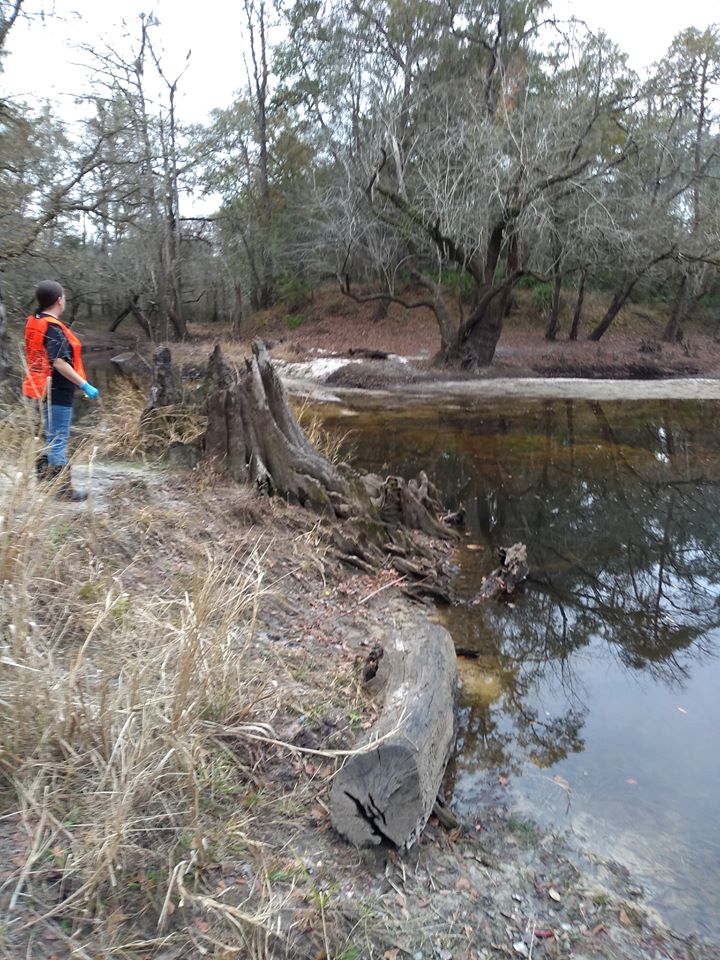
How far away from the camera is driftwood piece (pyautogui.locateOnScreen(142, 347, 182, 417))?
30.8 feet

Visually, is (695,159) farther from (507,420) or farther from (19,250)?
(19,250)

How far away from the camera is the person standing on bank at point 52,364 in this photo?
225 inches

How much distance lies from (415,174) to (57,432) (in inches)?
839

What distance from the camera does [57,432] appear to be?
19.8 feet

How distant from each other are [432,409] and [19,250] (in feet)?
34.4

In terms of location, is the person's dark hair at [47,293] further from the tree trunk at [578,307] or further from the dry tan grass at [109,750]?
the tree trunk at [578,307]

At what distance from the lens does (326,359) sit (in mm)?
26594

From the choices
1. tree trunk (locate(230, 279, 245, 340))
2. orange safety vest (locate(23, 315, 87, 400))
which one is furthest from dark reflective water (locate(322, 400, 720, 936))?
tree trunk (locate(230, 279, 245, 340))

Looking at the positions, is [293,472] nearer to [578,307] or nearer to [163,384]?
[163,384]

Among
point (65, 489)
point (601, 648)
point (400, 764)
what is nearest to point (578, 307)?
point (601, 648)

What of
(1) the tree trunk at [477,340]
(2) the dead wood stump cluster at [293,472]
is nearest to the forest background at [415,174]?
(1) the tree trunk at [477,340]

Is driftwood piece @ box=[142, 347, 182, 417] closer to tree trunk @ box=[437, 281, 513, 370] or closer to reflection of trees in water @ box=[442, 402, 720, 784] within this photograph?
reflection of trees in water @ box=[442, 402, 720, 784]

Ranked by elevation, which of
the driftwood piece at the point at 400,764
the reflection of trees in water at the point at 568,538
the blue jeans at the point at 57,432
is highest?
the blue jeans at the point at 57,432

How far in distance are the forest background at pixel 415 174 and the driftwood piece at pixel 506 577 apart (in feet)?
28.8
